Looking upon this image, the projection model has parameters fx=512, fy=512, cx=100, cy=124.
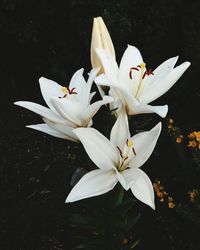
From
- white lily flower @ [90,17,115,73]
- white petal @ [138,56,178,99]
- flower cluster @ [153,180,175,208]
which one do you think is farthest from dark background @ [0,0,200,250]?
white lily flower @ [90,17,115,73]

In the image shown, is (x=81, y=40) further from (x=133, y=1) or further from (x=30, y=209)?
(x=30, y=209)

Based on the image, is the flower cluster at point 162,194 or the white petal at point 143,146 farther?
the flower cluster at point 162,194

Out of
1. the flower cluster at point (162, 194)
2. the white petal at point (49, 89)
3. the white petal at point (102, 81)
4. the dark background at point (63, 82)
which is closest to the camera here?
the white petal at point (102, 81)

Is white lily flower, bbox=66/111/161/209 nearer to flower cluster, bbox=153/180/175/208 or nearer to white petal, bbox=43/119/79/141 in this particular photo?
white petal, bbox=43/119/79/141

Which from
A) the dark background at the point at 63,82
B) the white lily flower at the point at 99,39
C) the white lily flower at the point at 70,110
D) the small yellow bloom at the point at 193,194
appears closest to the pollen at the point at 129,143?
the white lily flower at the point at 70,110

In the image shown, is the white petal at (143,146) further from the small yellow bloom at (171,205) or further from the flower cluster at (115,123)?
the small yellow bloom at (171,205)

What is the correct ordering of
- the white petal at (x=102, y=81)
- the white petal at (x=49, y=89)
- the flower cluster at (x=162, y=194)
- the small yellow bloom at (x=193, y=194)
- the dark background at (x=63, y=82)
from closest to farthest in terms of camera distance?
1. the white petal at (x=102, y=81)
2. the white petal at (x=49, y=89)
3. the small yellow bloom at (x=193, y=194)
4. the flower cluster at (x=162, y=194)
5. the dark background at (x=63, y=82)

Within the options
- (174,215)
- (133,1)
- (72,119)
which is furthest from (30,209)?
(72,119)
